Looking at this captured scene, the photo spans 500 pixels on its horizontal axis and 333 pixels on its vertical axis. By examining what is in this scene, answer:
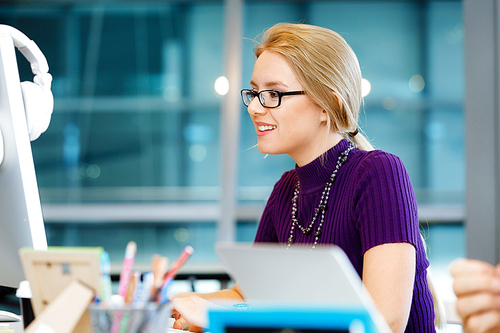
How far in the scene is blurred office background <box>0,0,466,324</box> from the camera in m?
3.59

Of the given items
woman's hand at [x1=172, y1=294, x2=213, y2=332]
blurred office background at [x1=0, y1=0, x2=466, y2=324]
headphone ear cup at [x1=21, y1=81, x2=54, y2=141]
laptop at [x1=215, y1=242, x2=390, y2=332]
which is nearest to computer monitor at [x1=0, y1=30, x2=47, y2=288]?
headphone ear cup at [x1=21, y1=81, x2=54, y2=141]

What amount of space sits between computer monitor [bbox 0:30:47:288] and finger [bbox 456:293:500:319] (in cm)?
68

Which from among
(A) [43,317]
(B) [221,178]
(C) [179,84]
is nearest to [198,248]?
(B) [221,178]

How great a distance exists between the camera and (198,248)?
3.86m

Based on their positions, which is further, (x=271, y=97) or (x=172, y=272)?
(x=271, y=97)

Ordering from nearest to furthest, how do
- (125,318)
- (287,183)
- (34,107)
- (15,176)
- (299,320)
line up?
(299,320)
(125,318)
(15,176)
(34,107)
(287,183)

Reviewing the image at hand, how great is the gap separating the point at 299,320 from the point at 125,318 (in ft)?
0.77

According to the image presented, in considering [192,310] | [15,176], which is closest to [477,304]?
[192,310]

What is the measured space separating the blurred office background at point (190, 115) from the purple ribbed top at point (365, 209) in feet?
7.50

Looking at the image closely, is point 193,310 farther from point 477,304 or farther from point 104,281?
point 477,304

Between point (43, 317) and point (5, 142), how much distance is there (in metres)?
0.41

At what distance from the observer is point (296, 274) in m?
0.57

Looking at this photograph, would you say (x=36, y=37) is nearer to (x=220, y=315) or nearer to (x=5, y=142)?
(x=5, y=142)

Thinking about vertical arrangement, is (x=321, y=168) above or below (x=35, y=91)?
below
